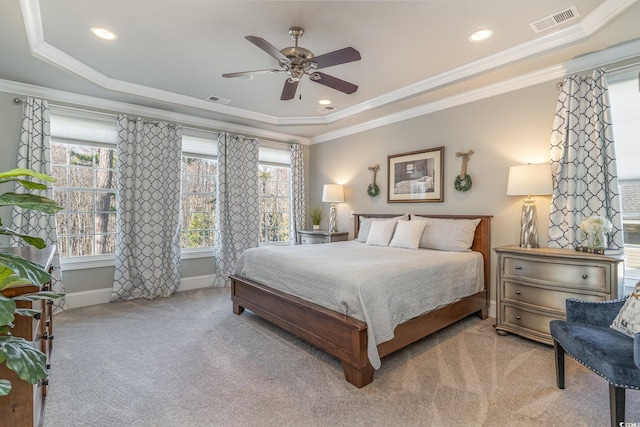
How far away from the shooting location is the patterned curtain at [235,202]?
16.0 ft

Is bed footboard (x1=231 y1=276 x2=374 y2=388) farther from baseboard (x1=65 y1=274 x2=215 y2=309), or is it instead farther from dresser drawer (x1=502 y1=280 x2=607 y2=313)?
baseboard (x1=65 y1=274 x2=215 y2=309)

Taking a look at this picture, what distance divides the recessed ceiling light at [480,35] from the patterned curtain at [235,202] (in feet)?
11.6

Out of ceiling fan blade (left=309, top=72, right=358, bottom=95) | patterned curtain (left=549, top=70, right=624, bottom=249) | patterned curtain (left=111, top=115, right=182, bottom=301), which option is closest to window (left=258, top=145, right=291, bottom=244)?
patterned curtain (left=111, top=115, right=182, bottom=301)

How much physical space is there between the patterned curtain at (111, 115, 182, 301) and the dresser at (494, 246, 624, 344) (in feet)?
13.6

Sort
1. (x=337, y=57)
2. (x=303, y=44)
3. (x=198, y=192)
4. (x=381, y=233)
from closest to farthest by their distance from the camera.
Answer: (x=337, y=57) < (x=303, y=44) < (x=381, y=233) < (x=198, y=192)

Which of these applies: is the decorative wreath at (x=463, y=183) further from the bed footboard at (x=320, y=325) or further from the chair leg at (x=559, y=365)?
the bed footboard at (x=320, y=325)

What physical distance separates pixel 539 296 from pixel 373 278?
64.6 inches

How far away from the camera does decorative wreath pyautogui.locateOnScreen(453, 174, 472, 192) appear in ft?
12.3

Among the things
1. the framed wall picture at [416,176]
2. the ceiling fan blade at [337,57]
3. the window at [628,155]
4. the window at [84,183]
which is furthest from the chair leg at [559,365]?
the window at [84,183]

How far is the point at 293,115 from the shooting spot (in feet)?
16.3

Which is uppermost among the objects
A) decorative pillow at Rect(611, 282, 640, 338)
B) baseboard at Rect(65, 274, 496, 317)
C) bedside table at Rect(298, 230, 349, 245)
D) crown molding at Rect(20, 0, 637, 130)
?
crown molding at Rect(20, 0, 637, 130)

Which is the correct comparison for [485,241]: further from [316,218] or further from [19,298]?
[19,298]

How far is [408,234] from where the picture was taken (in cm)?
374

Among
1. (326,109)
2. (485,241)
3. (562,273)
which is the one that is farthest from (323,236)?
(562,273)
